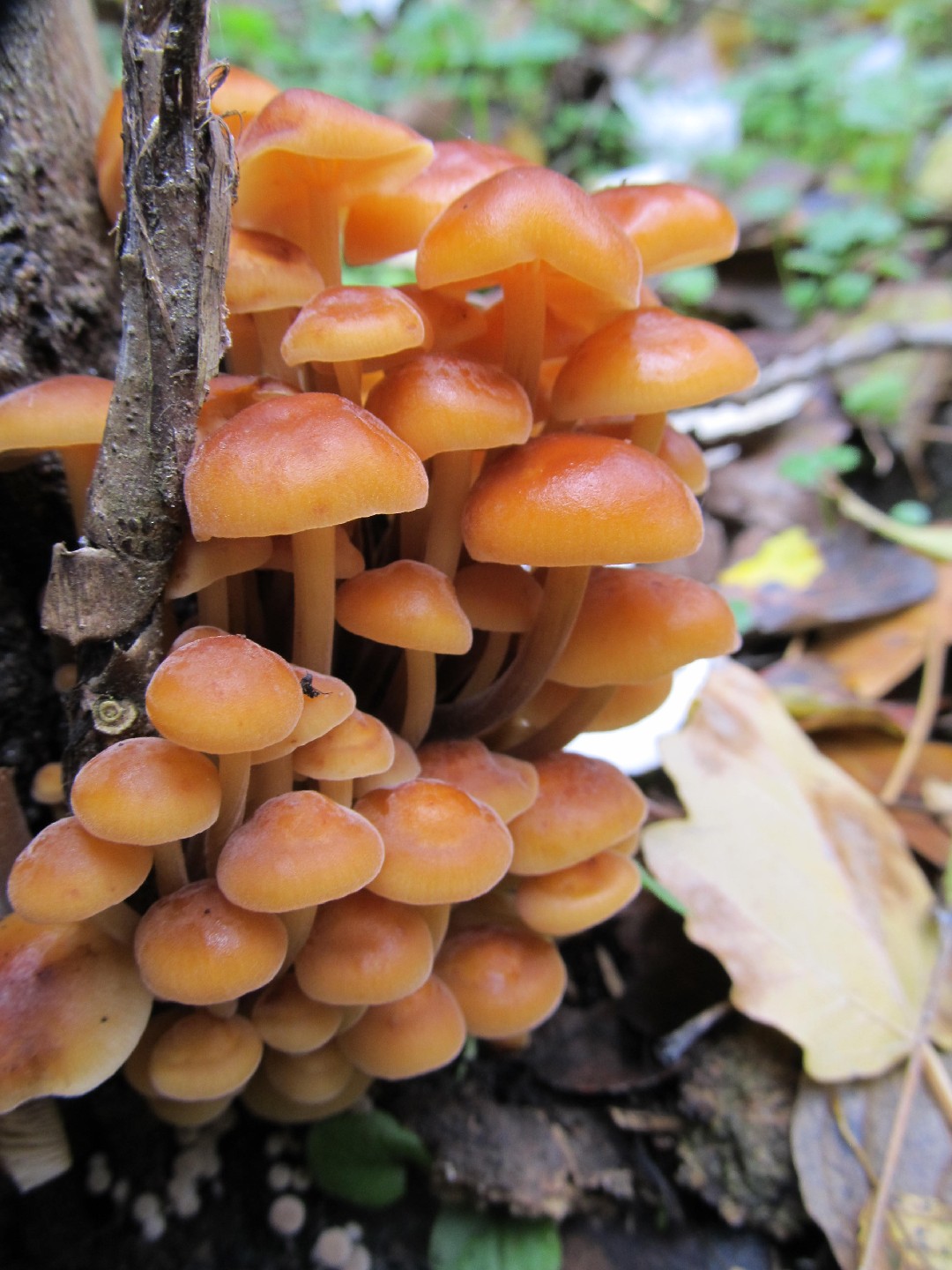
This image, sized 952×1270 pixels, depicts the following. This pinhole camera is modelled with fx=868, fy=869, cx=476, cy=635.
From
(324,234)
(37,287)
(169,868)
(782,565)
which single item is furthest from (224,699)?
(782,565)

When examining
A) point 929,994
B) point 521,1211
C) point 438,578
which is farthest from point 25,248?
Result: point 929,994

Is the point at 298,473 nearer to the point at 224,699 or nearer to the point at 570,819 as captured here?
the point at 224,699

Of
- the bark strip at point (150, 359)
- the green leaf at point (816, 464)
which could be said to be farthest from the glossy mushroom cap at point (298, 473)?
the green leaf at point (816, 464)

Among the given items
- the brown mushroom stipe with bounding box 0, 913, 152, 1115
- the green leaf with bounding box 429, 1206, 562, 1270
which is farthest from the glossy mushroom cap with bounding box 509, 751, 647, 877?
the green leaf with bounding box 429, 1206, 562, 1270

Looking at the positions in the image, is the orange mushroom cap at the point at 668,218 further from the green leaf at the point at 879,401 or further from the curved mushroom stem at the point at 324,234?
the green leaf at the point at 879,401

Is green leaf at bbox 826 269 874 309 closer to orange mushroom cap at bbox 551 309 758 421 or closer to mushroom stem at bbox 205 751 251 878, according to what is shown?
orange mushroom cap at bbox 551 309 758 421

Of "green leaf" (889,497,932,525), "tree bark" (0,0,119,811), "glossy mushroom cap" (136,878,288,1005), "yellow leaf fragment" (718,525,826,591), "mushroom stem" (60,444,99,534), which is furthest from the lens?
"green leaf" (889,497,932,525)
